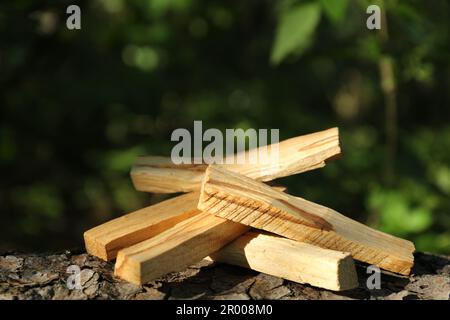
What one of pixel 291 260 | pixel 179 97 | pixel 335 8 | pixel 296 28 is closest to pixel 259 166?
pixel 291 260

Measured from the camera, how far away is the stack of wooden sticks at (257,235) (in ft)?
5.44

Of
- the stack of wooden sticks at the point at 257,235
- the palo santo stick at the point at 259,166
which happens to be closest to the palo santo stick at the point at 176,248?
the stack of wooden sticks at the point at 257,235

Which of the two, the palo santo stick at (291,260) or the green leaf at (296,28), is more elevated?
the green leaf at (296,28)

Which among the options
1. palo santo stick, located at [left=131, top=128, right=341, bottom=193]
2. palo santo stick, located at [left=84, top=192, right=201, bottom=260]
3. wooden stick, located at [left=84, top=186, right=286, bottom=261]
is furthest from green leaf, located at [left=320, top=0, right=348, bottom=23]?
palo santo stick, located at [left=84, top=192, right=201, bottom=260]

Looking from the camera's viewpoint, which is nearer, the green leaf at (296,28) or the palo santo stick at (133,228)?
the palo santo stick at (133,228)

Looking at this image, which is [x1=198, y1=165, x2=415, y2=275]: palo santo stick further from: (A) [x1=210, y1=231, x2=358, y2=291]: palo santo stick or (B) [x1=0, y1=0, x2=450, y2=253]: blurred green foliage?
(B) [x1=0, y1=0, x2=450, y2=253]: blurred green foliage

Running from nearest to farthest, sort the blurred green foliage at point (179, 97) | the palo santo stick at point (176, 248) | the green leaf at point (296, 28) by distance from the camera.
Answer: the palo santo stick at point (176, 248) → the green leaf at point (296, 28) → the blurred green foliage at point (179, 97)

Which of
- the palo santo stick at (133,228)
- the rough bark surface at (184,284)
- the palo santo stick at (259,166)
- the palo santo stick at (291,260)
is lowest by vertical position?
the rough bark surface at (184,284)

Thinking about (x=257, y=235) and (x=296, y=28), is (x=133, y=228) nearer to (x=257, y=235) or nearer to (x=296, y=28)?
(x=257, y=235)

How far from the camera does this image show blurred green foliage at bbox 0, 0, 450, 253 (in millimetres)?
3105

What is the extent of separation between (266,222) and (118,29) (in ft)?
10.2

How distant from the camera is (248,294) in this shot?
1.71 m

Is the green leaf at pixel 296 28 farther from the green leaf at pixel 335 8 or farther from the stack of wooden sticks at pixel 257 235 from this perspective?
the stack of wooden sticks at pixel 257 235

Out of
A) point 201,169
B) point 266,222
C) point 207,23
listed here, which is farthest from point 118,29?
point 266,222
